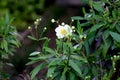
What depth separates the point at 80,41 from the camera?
2.67 m

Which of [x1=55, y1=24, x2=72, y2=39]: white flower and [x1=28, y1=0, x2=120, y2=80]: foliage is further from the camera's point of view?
[x1=28, y1=0, x2=120, y2=80]: foliage

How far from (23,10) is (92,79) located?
4488mm

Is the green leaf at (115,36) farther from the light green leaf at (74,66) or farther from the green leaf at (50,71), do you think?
the green leaf at (50,71)

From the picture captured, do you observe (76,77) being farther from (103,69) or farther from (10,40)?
(10,40)

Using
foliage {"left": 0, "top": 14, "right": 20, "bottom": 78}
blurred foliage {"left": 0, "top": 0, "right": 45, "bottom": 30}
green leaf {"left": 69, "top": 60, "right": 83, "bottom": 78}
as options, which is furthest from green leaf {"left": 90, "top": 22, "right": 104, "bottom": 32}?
blurred foliage {"left": 0, "top": 0, "right": 45, "bottom": 30}

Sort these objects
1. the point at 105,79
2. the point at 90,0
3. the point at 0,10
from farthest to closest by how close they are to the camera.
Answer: the point at 0,10
the point at 90,0
the point at 105,79

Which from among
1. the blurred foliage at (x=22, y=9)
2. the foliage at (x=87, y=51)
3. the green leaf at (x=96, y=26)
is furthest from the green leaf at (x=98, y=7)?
the blurred foliage at (x=22, y=9)

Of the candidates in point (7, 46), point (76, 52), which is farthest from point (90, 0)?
point (7, 46)

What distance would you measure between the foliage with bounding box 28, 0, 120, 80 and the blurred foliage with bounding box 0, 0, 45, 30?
4308mm

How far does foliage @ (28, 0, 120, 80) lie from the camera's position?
102 inches

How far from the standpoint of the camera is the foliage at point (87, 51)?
2580 mm

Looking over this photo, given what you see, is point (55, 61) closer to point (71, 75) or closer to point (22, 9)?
point (71, 75)

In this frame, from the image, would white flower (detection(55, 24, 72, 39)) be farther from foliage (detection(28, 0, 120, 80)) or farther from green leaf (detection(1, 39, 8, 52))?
green leaf (detection(1, 39, 8, 52))

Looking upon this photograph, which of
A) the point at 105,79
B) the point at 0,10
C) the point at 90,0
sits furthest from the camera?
the point at 0,10
